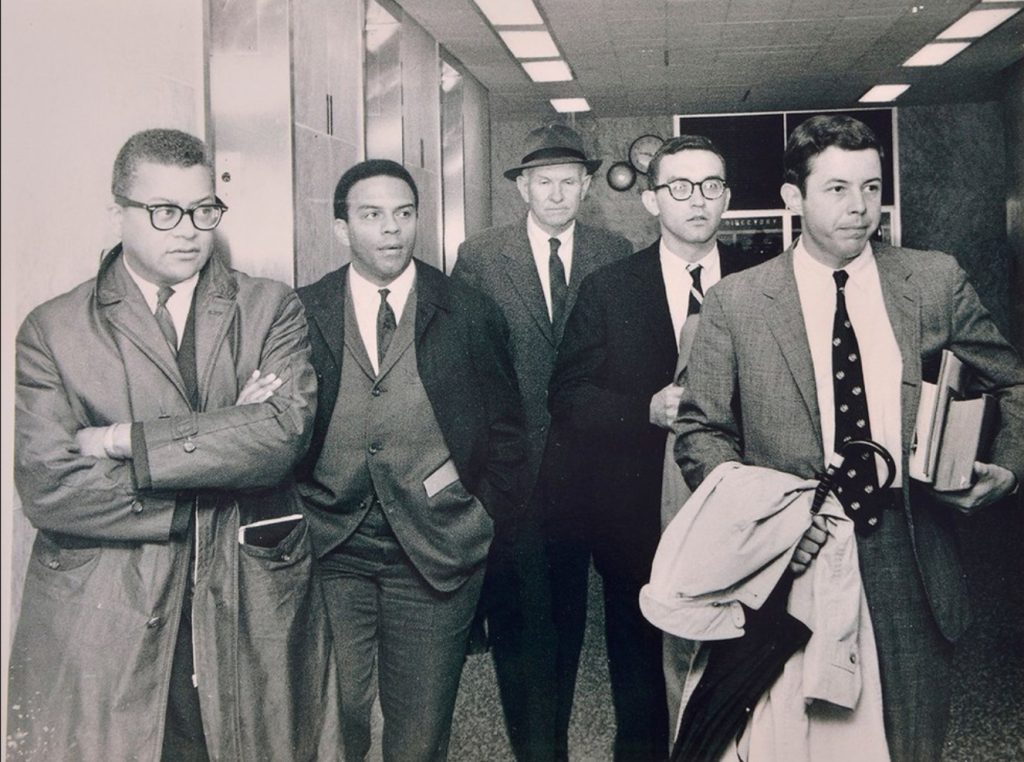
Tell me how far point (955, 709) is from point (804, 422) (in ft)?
3.39

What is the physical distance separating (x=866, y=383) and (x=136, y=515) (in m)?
1.76

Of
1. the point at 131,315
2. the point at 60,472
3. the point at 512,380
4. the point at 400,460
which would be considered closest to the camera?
the point at 60,472

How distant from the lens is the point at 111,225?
209cm

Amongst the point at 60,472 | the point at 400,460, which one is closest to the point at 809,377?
the point at 400,460

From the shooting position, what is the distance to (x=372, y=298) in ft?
7.94

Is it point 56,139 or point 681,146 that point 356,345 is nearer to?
point 56,139

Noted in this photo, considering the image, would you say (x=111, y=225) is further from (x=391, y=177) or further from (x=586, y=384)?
(x=586, y=384)

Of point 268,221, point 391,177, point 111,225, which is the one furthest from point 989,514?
point 111,225

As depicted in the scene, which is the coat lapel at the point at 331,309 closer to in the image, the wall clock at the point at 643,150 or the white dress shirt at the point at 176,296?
→ the white dress shirt at the point at 176,296

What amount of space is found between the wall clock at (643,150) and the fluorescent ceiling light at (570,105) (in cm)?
17

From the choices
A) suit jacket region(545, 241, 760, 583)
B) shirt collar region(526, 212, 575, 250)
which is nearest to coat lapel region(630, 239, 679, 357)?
suit jacket region(545, 241, 760, 583)

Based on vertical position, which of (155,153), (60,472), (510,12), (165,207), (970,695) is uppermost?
(510,12)

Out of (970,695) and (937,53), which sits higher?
(937,53)

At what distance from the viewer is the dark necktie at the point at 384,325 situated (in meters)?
2.40
